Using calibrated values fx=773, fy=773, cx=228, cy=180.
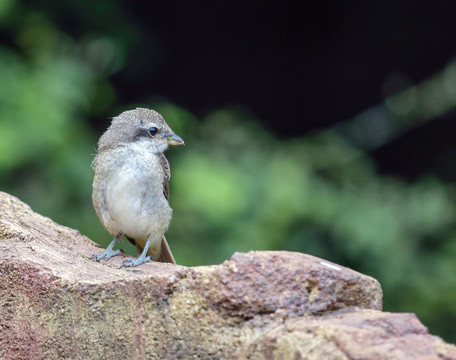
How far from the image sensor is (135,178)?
16.9 feet

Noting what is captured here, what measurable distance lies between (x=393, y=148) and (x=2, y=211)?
591 cm

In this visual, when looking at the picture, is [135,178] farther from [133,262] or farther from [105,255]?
[133,262]

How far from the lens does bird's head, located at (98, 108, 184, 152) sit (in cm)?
532

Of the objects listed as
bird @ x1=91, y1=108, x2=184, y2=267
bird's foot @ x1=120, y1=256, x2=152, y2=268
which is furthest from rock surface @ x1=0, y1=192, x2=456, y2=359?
bird @ x1=91, y1=108, x2=184, y2=267

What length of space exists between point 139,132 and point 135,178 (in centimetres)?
40

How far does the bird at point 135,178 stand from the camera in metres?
5.16

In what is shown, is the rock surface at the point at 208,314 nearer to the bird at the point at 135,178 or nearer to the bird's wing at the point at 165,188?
the bird at the point at 135,178

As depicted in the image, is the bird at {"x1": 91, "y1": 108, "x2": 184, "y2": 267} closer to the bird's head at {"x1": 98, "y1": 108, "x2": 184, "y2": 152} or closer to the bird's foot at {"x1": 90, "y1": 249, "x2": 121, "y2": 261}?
the bird's head at {"x1": 98, "y1": 108, "x2": 184, "y2": 152}

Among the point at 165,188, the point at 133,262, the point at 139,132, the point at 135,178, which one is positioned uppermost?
the point at 139,132

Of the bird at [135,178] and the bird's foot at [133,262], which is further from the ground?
the bird at [135,178]

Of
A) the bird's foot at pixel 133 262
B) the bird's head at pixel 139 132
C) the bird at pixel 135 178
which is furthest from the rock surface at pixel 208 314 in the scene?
the bird's head at pixel 139 132

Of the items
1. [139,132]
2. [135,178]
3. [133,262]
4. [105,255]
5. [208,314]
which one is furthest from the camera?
[139,132]

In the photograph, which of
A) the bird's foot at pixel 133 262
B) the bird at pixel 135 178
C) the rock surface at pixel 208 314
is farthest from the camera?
the bird at pixel 135 178

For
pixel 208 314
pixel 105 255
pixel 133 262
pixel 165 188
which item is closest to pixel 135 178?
pixel 165 188
